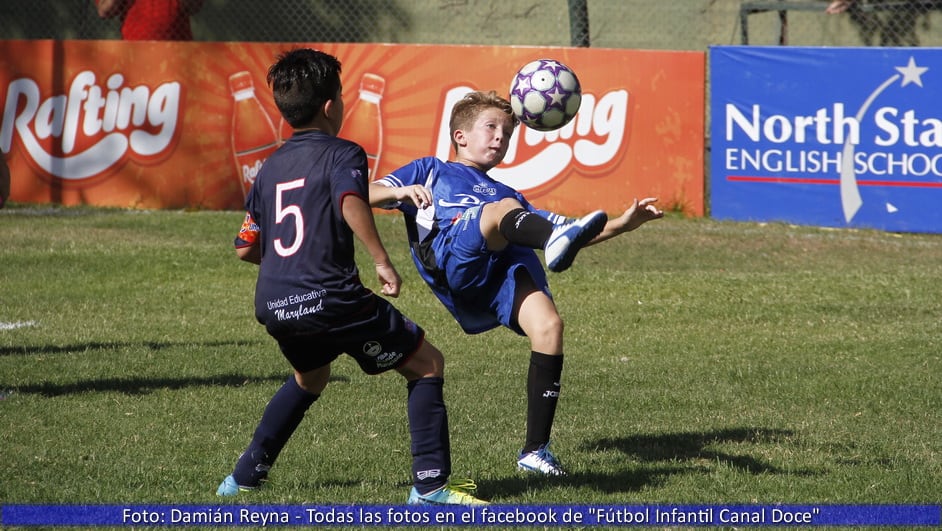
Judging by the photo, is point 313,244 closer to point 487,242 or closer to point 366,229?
point 366,229

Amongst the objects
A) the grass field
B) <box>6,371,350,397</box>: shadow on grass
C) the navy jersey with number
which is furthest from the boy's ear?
<box>6,371,350,397</box>: shadow on grass

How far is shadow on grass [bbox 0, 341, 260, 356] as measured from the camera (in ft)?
25.8

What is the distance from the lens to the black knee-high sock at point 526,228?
494 cm

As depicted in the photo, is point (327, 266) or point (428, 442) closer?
point (327, 266)

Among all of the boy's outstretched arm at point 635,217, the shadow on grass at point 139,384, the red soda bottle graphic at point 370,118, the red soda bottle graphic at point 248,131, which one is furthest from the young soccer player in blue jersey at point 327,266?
the red soda bottle graphic at point 248,131

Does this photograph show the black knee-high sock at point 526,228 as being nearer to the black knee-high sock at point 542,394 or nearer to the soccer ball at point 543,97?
the black knee-high sock at point 542,394

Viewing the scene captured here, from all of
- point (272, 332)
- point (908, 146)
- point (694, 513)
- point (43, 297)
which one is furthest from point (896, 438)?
point (908, 146)

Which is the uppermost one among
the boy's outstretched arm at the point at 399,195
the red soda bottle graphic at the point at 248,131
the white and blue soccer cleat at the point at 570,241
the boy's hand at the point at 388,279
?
the red soda bottle graphic at the point at 248,131

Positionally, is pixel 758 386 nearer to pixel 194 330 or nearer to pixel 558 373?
pixel 558 373

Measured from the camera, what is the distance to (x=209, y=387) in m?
7.01

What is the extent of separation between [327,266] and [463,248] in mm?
1008

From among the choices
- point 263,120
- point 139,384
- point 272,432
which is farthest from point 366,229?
point 263,120

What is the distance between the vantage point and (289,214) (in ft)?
14.7
